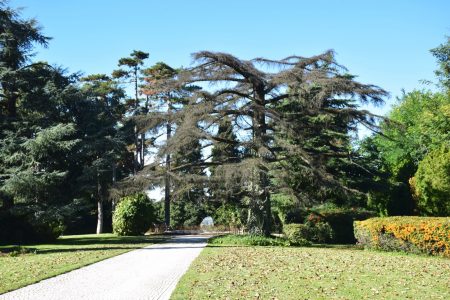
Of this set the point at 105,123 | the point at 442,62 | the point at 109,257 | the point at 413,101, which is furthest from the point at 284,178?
the point at 413,101

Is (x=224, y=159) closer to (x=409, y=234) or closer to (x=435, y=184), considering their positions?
(x=409, y=234)

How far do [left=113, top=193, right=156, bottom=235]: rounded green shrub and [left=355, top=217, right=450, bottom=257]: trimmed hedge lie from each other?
1483 cm

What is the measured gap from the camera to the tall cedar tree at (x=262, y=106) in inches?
837

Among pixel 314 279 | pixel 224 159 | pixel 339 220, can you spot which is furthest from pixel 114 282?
pixel 339 220

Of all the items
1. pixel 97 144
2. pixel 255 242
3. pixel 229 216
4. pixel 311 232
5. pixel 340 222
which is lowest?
pixel 255 242

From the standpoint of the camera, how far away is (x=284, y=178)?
21234 mm

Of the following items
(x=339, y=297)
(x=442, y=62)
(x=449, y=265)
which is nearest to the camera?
(x=339, y=297)

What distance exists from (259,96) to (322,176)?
5483mm

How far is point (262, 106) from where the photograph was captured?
21562 millimetres

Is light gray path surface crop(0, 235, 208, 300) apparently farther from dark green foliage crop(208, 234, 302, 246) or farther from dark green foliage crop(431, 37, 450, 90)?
dark green foliage crop(431, 37, 450, 90)

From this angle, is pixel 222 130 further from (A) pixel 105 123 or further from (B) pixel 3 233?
(B) pixel 3 233

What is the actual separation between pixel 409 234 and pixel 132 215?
17774mm

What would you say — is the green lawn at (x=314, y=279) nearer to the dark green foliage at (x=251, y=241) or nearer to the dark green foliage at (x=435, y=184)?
the dark green foliage at (x=251, y=241)

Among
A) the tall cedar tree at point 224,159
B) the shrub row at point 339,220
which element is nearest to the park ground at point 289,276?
the tall cedar tree at point 224,159
